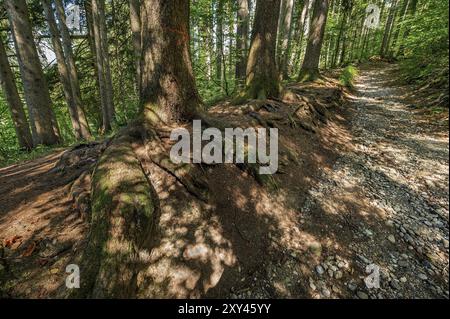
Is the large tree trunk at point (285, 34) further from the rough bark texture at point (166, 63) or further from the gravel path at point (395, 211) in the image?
the gravel path at point (395, 211)

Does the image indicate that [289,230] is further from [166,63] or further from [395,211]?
[166,63]

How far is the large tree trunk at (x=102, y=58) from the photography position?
940 cm

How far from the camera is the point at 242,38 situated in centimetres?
1088

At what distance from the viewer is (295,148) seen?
5438 millimetres

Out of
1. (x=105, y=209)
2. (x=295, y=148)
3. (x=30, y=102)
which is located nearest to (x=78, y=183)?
(x=105, y=209)

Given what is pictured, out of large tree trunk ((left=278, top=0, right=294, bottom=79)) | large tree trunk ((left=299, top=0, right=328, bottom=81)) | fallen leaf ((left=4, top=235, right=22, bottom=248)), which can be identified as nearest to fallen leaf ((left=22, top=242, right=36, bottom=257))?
fallen leaf ((left=4, top=235, right=22, bottom=248))

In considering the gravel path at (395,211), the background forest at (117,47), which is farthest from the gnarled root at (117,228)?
the background forest at (117,47)

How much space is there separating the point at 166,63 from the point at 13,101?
8.33 meters

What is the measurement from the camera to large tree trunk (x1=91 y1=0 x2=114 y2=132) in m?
9.40

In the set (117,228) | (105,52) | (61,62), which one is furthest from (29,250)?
(61,62)

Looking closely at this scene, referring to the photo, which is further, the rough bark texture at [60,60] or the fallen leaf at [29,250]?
the rough bark texture at [60,60]

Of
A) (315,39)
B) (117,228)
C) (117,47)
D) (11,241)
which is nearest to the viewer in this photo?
(117,228)

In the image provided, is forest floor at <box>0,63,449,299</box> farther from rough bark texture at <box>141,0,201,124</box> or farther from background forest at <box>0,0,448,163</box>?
rough bark texture at <box>141,0,201,124</box>

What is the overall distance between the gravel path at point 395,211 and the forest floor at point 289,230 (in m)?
0.01
